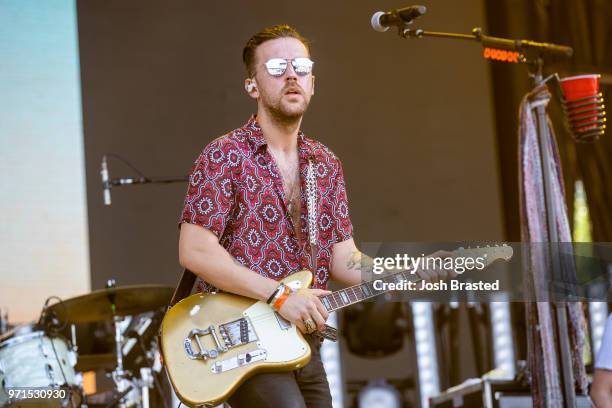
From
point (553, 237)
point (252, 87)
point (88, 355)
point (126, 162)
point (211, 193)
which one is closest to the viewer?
point (211, 193)

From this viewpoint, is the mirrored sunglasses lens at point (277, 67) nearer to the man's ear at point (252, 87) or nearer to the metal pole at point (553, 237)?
the man's ear at point (252, 87)

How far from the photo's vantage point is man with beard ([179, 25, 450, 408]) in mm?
3154

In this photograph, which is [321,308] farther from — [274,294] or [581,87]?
[581,87]

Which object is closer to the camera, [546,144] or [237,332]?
[237,332]

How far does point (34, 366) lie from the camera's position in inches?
182

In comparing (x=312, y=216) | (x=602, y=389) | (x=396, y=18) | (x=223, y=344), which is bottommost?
(x=602, y=389)

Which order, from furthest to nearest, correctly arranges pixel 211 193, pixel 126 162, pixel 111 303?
1. pixel 126 162
2. pixel 111 303
3. pixel 211 193

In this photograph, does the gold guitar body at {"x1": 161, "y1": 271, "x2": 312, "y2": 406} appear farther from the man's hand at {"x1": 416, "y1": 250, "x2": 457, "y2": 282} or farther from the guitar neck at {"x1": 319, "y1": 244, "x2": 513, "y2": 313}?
the man's hand at {"x1": 416, "y1": 250, "x2": 457, "y2": 282}

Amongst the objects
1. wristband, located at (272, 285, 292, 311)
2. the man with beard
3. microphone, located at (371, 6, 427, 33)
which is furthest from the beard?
microphone, located at (371, 6, 427, 33)

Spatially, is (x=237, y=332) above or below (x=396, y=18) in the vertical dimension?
below

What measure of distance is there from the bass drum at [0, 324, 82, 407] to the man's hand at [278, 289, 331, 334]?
72.2 inches

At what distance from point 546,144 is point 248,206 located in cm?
168

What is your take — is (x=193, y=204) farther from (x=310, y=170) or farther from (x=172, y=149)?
(x=172, y=149)

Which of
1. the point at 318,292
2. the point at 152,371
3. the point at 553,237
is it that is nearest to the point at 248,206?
the point at 318,292
